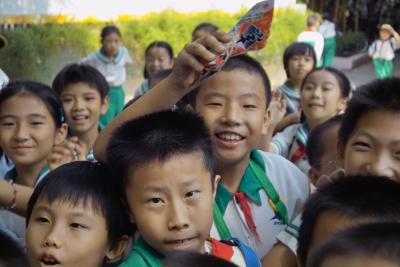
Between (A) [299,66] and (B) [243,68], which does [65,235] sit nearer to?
(B) [243,68]

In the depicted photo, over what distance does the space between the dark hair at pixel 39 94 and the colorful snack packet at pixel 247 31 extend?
131cm

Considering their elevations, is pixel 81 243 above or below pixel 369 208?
below

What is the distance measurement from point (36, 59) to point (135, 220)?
7.16 m

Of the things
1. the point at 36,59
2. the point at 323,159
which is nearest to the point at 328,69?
the point at 323,159

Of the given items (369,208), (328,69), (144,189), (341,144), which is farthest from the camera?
(328,69)

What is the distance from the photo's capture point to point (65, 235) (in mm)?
1926

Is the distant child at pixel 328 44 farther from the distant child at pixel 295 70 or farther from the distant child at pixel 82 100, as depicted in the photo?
the distant child at pixel 82 100

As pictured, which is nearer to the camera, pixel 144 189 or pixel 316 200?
pixel 316 200

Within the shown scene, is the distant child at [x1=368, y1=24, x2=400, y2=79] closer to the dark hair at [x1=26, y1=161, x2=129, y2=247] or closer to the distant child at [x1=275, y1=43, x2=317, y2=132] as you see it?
the distant child at [x1=275, y1=43, x2=317, y2=132]

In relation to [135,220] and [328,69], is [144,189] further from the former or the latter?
[328,69]

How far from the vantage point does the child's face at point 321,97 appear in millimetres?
4219

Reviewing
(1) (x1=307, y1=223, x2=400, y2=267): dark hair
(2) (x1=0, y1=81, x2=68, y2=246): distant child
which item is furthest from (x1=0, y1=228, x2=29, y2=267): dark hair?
(1) (x1=307, y1=223, x2=400, y2=267): dark hair

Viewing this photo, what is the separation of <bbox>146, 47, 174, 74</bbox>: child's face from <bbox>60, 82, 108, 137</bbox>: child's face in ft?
8.56

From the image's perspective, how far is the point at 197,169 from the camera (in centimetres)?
197
